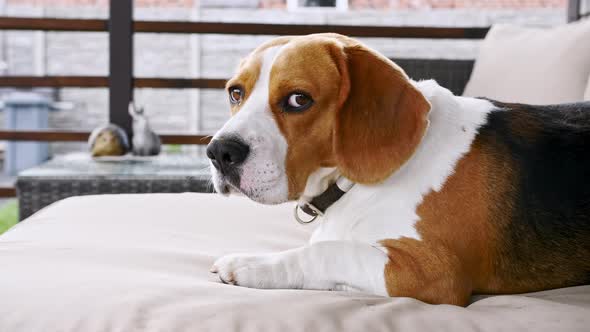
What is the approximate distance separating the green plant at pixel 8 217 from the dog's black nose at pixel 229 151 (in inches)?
149

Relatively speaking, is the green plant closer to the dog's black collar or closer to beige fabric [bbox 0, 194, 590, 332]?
beige fabric [bbox 0, 194, 590, 332]

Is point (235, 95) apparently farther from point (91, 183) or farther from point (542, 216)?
point (91, 183)

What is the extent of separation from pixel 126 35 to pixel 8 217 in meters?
2.28

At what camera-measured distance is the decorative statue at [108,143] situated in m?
3.30

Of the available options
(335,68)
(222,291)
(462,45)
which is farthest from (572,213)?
(462,45)

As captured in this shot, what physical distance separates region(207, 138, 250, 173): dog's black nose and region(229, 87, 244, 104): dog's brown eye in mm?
199

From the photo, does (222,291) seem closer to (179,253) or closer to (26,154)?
(179,253)

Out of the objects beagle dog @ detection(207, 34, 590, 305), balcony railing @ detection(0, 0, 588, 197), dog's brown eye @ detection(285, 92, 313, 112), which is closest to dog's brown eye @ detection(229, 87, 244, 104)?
beagle dog @ detection(207, 34, 590, 305)

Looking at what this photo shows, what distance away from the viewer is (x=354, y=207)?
1.33 metres

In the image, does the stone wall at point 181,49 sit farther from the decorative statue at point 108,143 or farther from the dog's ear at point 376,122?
the dog's ear at point 376,122

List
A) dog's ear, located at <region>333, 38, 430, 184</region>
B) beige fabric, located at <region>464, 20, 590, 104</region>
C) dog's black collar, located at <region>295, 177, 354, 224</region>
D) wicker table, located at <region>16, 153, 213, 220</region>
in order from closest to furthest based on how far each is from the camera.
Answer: dog's ear, located at <region>333, 38, 430, 184</region>, dog's black collar, located at <region>295, 177, 354, 224</region>, beige fabric, located at <region>464, 20, 590, 104</region>, wicker table, located at <region>16, 153, 213, 220</region>

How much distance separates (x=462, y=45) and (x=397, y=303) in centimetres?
921

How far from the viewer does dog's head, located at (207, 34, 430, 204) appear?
1.27 metres

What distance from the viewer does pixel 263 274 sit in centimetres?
117
